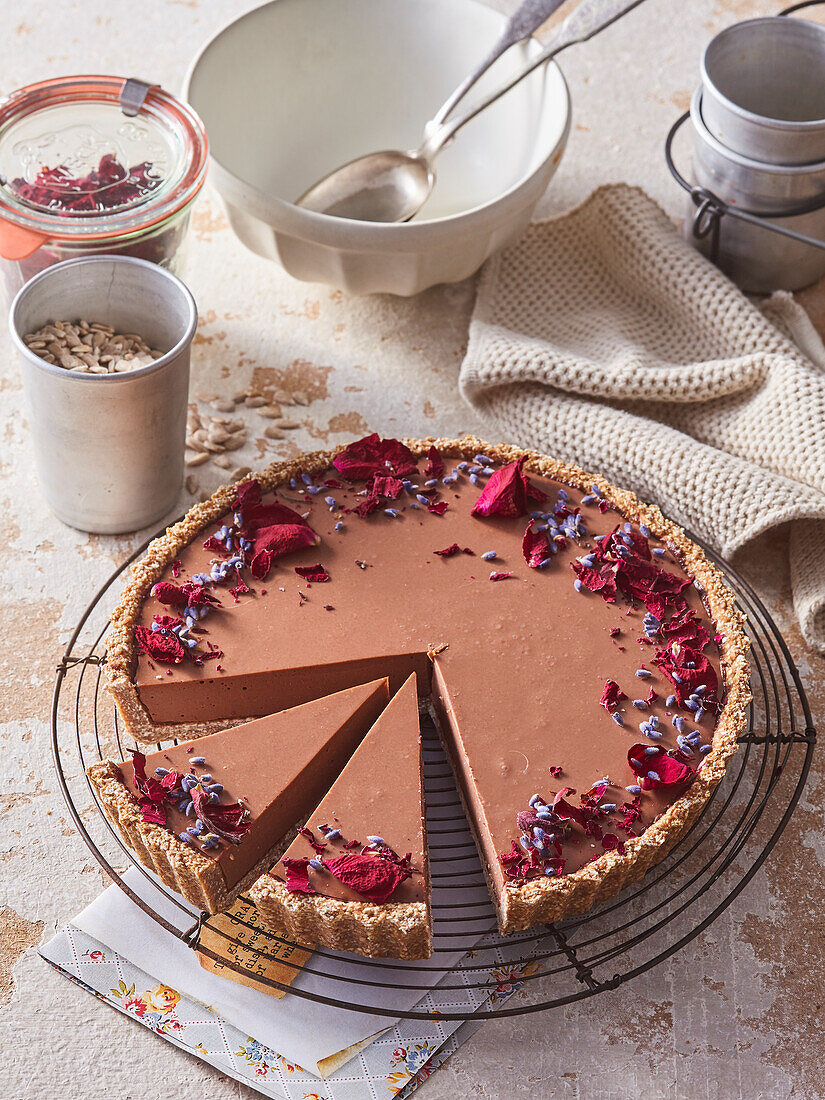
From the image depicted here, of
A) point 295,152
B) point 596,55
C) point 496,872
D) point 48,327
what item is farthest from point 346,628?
point 596,55

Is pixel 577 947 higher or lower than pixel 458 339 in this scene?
lower

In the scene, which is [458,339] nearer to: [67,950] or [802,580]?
[802,580]

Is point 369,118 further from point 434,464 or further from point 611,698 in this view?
point 611,698

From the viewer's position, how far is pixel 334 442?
10.5ft

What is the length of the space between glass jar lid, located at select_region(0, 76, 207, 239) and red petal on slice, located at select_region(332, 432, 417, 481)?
0.74 metres

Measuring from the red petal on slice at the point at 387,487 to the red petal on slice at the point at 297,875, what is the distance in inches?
35.8

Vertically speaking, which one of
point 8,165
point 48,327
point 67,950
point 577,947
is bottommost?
point 67,950

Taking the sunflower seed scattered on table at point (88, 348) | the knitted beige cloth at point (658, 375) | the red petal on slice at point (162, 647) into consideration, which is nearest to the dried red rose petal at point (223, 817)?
the red petal on slice at point (162, 647)

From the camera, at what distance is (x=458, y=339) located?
3.42 meters

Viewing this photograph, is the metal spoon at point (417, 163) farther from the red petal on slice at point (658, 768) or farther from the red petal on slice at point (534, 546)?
the red petal on slice at point (658, 768)

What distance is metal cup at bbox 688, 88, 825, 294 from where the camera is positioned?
3.19 meters

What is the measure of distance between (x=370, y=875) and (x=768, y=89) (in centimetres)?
253

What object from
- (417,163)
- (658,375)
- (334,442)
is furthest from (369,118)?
(658,375)

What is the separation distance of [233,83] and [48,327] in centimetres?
102
